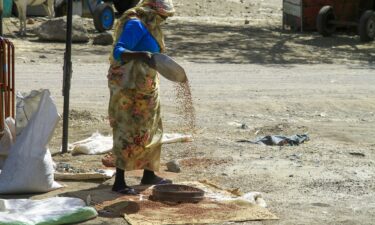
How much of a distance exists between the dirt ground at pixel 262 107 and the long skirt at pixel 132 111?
0.53m

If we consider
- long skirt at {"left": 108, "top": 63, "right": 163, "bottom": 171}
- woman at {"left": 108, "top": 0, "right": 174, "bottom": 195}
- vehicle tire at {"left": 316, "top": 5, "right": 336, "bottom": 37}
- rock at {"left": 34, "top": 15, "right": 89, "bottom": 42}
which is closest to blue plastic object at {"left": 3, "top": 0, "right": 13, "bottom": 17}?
rock at {"left": 34, "top": 15, "right": 89, "bottom": 42}

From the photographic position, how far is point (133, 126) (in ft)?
24.9

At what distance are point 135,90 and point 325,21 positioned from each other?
1487 centimetres

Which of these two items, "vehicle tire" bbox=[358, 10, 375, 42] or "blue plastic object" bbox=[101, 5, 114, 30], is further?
"blue plastic object" bbox=[101, 5, 114, 30]

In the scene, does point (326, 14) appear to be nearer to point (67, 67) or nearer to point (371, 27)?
point (371, 27)

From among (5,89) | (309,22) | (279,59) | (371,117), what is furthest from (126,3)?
(5,89)

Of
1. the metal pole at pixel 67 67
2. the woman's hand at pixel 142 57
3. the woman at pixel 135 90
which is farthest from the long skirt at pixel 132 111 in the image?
the metal pole at pixel 67 67

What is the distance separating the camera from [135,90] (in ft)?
24.7

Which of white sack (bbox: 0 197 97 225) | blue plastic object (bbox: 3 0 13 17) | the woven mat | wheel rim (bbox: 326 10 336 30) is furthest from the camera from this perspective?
blue plastic object (bbox: 3 0 13 17)

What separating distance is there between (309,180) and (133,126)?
171 cm

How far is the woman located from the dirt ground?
52cm

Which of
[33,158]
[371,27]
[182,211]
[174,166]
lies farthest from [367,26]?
[182,211]

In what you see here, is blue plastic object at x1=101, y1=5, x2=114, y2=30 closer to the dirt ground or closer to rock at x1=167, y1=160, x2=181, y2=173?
the dirt ground

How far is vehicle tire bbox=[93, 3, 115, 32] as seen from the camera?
826 inches
